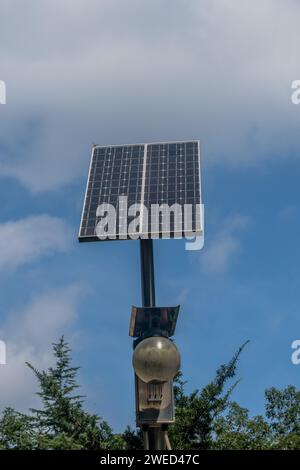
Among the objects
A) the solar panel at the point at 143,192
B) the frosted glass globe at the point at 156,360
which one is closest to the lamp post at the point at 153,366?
the frosted glass globe at the point at 156,360

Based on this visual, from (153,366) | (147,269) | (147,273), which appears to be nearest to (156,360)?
(153,366)

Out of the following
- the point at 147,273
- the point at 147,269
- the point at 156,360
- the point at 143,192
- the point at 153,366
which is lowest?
the point at 153,366

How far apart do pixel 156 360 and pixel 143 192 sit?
6536 millimetres

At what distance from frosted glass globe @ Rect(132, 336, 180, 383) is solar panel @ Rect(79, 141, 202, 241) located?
150 inches

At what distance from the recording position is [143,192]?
28297 millimetres

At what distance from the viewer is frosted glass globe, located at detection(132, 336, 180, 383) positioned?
977 inches

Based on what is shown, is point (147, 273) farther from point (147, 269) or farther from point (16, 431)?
point (16, 431)

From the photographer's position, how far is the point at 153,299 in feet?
90.0

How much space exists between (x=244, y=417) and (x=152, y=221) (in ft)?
46.0

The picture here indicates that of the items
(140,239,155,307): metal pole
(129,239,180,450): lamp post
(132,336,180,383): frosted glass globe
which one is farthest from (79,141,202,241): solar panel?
(132,336,180,383): frosted glass globe

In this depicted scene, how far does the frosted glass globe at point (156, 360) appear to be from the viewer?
24.8 metres

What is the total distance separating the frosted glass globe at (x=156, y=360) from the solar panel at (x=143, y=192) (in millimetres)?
3820

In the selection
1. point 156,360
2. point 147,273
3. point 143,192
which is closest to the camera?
point 156,360
